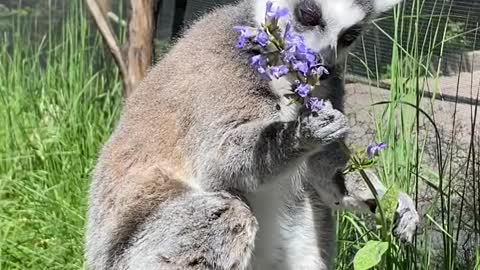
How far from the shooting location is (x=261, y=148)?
2.42 m

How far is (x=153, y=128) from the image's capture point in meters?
2.77

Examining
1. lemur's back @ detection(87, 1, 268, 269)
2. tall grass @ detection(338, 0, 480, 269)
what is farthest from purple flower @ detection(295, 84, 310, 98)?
tall grass @ detection(338, 0, 480, 269)

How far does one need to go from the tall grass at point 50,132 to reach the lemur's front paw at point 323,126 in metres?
1.69

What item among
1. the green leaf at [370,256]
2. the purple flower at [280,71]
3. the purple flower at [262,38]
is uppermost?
the purple flower at [262,38]

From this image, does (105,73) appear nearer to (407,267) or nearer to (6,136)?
(6,136)

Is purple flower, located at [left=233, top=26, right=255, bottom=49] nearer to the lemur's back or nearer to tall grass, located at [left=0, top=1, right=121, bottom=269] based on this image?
the lemur's back

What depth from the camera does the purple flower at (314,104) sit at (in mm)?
2141

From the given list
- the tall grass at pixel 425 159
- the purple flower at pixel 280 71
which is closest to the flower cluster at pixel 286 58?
the purple flower at pixel 280 71

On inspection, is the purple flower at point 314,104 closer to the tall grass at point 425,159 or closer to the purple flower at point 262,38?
the purple flower at point 262,38

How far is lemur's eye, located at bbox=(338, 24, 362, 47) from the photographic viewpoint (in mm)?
2586

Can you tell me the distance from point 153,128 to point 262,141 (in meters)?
0.48

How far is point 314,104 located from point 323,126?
3.6 inches

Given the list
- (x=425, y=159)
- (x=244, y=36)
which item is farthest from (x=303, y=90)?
(x=425, y=159)

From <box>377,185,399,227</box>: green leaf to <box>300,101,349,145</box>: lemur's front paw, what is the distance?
0.20 m
